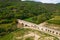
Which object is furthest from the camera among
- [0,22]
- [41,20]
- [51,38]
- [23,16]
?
[23,16]

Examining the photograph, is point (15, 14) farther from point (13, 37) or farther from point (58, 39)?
point (58, 39)

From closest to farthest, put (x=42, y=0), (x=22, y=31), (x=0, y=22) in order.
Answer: (x=22, y=31), (x=0, y=22), (x=42, y=0)

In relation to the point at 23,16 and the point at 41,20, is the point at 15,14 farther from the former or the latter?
the point at 41,20

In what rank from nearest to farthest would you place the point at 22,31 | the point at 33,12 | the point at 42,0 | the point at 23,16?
the point at 22,31, the point at 23,16, the point at 33,12, the point at 42,0

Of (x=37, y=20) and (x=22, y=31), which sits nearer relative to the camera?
(x=22, y=31)

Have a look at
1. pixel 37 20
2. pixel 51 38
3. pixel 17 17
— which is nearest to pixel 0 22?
pixel 17 17

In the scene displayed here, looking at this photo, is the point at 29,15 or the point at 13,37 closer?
the point at 13,37

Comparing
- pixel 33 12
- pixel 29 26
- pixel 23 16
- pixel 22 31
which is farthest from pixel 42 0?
pixel 22 31

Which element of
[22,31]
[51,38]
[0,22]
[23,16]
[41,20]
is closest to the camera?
[51,38]

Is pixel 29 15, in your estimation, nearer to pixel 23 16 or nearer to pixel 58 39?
pixel 23 16

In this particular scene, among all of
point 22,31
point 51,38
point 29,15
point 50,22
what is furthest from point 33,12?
point 51,38
